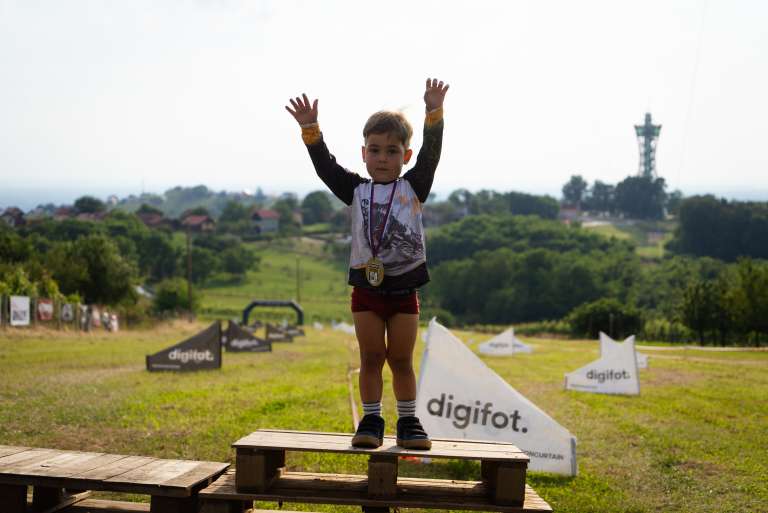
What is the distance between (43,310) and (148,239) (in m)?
105

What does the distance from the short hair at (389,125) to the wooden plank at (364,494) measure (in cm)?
278

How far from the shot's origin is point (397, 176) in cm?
646

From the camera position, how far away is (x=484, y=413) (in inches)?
404

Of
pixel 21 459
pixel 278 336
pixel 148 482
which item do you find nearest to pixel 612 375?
pixel 148 482

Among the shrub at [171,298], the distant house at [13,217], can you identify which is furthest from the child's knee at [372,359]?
the shrub at [171,298]

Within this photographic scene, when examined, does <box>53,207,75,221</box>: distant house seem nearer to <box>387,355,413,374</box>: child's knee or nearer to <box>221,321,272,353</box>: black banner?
<box>221,321,272,353</box>: black banner

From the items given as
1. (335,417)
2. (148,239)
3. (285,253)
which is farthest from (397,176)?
(285,253)

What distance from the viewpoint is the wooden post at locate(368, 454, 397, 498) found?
5.74 m

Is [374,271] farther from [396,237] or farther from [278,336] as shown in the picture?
[278,336]

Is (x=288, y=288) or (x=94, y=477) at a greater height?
(x=94, y=477)

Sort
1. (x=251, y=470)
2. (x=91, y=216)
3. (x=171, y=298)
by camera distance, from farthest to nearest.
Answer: (x=91, y=216), (x=171, y=298), (x=251, y=470)

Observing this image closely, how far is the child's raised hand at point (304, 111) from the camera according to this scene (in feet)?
21.3

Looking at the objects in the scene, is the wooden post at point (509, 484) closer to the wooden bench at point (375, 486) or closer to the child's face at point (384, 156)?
the wooden bench at point (375, 486)

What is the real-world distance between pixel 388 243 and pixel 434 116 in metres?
1.13
